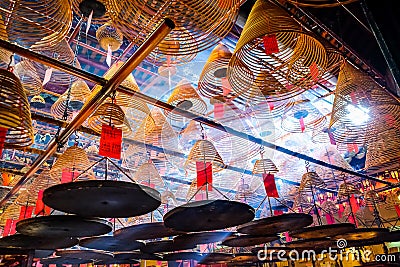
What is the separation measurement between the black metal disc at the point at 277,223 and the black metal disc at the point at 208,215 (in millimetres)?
780

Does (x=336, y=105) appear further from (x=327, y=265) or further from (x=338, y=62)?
(x=327, y=265)

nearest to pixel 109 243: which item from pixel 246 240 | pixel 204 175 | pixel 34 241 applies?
pixel 34 241

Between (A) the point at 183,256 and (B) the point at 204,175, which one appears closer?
(B) the point at 204,175

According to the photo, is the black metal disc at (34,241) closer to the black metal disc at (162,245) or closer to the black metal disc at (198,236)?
the black metal disc at (198,236)

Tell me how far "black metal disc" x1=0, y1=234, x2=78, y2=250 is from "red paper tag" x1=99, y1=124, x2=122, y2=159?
1424 millimetres

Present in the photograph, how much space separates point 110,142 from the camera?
2424mm

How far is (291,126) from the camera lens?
573cm

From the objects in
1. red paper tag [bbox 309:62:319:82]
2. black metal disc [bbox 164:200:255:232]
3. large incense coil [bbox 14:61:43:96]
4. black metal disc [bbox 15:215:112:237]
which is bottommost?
black metal disc [bbox 15:215:112:237]

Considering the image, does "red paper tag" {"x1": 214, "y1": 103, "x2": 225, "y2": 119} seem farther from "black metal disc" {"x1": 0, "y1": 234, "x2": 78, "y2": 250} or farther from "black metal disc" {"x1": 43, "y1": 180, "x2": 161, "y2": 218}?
"black metal disc" {"x1": 0, "y1": 234, "x2": 78, "y2": 250}

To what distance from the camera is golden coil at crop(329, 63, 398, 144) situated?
2.99 m

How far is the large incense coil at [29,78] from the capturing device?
3.70 meters

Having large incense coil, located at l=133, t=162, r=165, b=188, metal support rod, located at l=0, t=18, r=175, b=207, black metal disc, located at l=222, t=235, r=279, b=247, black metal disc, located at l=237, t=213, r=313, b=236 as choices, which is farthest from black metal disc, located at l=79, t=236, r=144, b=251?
black metal disc, located at l=237, t=213, r=313, b=236

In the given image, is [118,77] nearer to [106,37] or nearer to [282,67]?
[282,67]

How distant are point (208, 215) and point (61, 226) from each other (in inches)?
47.6
